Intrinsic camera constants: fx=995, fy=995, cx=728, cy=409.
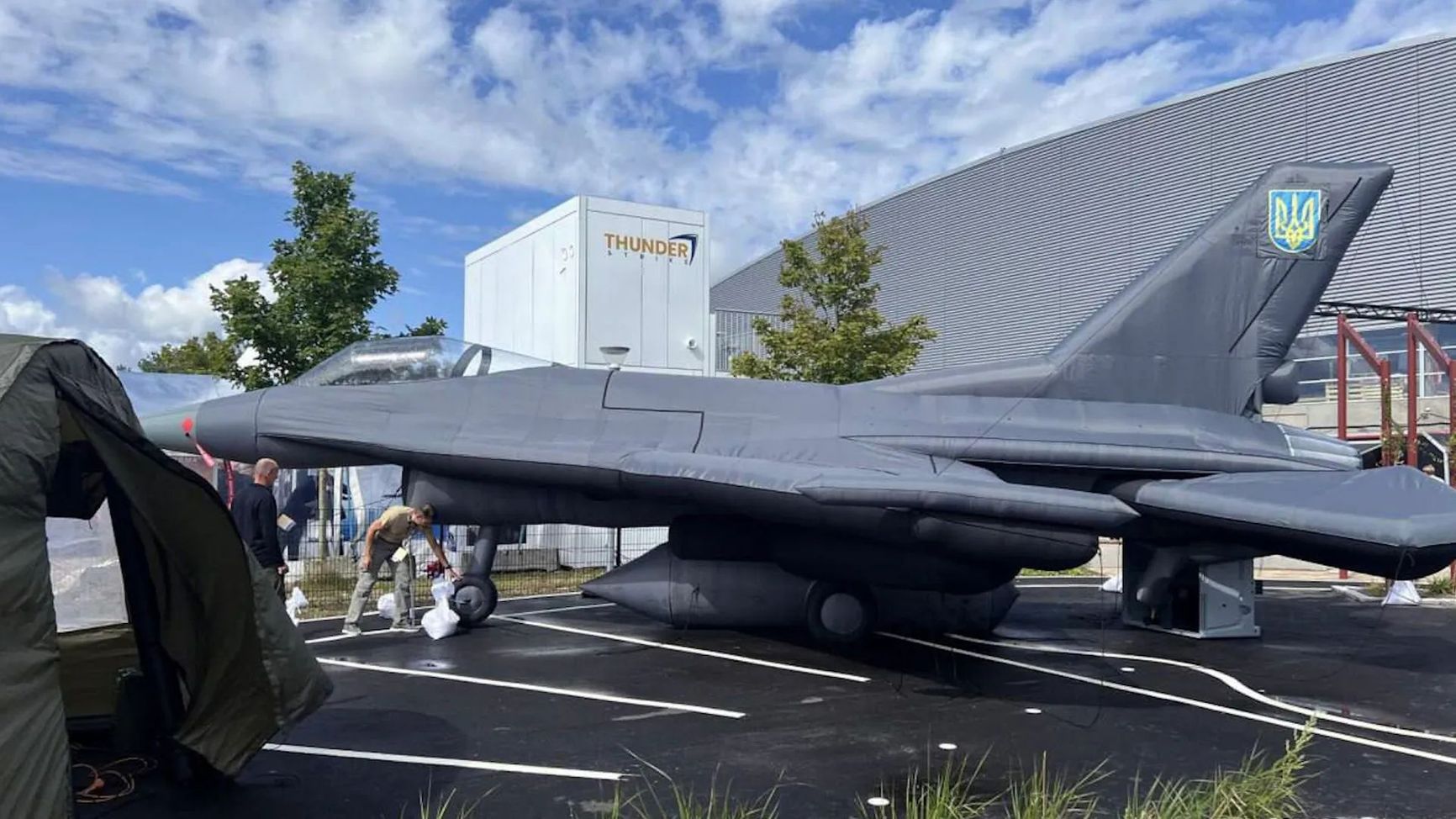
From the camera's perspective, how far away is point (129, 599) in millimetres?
5262

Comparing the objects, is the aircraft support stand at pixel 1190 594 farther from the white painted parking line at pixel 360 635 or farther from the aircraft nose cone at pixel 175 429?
the aircraft nose cone at pixel 175 429

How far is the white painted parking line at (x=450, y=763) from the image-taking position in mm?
5664

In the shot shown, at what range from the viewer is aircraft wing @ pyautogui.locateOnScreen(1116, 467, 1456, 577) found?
7.73m

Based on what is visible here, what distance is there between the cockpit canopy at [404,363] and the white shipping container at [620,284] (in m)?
12.0

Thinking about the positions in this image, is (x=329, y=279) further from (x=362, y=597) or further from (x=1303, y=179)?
(x=1303, y=179)

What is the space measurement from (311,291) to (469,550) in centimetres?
563

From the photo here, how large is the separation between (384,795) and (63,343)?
8.96ft

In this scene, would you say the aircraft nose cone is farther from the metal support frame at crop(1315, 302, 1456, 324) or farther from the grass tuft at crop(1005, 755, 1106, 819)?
the metal support frame at crop(1315, 302, 1456, 324)

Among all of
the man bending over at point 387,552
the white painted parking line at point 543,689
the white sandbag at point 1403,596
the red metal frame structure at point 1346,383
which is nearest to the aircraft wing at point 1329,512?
the white painted parking line at point 543,689

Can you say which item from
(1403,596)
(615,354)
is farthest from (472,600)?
(1403,596)

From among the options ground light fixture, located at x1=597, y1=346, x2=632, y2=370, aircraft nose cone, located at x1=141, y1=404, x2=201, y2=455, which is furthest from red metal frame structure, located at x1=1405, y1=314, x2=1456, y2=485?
aircraft nose cone, located at x1=141, y1=404, x2=201, y2=455

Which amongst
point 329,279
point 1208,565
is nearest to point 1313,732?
point 1208,565

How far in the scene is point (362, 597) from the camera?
406 inches

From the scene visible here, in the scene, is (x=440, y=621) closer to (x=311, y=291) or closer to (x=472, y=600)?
(x=472, y=600)
